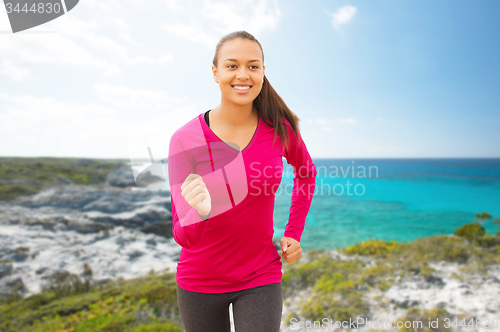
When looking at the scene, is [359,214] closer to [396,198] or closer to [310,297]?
[396,198]

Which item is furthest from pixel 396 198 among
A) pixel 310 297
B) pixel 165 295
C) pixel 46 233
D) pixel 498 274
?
pixel 46 233

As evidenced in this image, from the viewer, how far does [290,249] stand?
1.41 m

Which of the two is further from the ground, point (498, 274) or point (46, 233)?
point (46, 233)

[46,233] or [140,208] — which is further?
[140,208]

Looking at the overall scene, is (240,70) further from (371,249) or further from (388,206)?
(388,206)

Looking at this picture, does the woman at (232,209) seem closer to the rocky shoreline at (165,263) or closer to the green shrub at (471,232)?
the rocky shoreline at (165,263)

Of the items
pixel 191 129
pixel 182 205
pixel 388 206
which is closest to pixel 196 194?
pixel 182 205

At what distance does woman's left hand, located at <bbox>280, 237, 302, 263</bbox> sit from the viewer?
141 cm

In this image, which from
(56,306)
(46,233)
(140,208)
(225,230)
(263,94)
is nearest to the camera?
(225,230)

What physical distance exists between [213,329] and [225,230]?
0.46 m

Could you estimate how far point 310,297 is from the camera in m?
4.41

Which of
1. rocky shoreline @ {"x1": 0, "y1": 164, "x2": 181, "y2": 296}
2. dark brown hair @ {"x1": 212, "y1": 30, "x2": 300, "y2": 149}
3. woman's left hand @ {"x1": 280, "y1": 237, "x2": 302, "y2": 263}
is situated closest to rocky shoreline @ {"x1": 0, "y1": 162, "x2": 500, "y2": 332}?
rocky shoreline @ {"x1": 0, "y1": 164, "x2": 181, "y2": 296}

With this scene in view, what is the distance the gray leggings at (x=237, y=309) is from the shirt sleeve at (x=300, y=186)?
0.30 metres

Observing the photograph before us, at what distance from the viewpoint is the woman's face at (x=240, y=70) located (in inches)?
48.3
